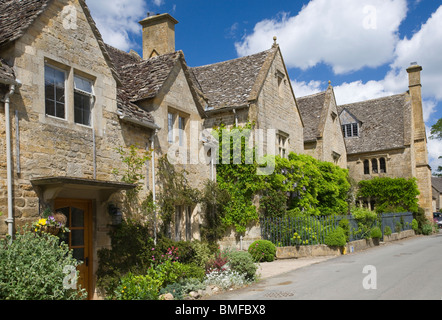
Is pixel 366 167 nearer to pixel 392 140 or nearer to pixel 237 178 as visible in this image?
pixel 392 140

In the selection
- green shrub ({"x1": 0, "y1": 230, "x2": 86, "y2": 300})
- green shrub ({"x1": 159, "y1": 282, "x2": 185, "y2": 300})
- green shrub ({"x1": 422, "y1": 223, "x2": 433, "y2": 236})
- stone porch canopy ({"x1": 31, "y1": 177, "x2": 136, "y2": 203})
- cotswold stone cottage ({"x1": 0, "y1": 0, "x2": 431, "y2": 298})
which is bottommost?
green shrub ({"x1": 422, "y1": 223, "x2": 433, "y2": 236})

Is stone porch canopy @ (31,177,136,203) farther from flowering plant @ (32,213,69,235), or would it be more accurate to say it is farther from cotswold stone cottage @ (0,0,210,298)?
flowering plant @ (32,213,69,235)

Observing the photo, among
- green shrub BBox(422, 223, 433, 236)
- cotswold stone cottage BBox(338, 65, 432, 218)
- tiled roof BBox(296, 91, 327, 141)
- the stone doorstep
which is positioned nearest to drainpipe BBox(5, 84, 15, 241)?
the stone doorstep

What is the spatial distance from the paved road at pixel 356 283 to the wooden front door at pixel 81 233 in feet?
9.78

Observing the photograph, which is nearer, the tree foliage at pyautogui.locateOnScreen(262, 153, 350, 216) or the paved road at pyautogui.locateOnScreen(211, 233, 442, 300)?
the paved road at pyautogui.locateOnScreen(211, 233, 442, 300)

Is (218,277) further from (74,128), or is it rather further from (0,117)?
(0,117)

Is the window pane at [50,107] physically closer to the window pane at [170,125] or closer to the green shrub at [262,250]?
the window pane at [170,125]

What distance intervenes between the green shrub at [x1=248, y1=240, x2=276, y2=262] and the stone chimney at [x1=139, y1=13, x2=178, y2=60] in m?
9.02

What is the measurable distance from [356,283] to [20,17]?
9849mm

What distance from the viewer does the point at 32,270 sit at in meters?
6.88

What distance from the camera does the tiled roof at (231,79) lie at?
19.6m

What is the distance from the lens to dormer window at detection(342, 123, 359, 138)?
3780 cm

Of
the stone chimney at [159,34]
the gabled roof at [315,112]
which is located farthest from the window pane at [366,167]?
the stone chimney at [159,34]

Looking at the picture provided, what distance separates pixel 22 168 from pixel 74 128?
163 cm
